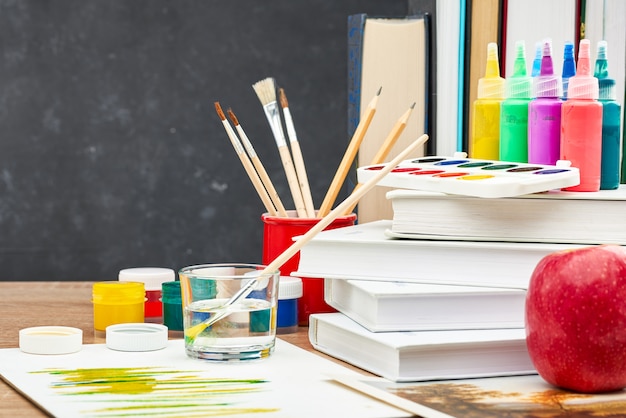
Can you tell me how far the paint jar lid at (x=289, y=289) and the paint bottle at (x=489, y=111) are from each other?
0.23m

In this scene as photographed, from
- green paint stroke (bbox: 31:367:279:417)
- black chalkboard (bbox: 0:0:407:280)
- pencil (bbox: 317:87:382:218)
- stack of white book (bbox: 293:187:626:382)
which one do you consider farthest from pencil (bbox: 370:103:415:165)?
black chalkboard (bbox: 0:0:407:280)

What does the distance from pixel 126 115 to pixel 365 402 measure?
1.54m

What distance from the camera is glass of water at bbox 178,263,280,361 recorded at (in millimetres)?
818

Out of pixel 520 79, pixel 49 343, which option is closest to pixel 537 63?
pixel 520 79

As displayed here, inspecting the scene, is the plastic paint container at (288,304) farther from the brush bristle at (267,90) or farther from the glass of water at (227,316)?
the brush bristle at (267,90)

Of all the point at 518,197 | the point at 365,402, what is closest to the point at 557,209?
the point at 518,197

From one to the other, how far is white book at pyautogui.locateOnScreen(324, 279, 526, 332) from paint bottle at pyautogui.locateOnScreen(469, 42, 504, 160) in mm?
222

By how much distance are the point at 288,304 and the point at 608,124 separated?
33 cm

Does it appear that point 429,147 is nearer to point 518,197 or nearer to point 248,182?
point 518,197

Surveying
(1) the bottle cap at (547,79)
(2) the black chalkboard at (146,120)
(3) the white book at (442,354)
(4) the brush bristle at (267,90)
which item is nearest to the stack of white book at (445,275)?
(3) the white book at (442,354)

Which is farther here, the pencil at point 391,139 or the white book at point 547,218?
the pencil at point 391,139

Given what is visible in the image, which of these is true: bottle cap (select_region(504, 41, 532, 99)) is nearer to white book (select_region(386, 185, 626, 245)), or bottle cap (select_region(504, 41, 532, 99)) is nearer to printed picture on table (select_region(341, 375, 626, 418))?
white book (select_region(386, 185, 626, 245))

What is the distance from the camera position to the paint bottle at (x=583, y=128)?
89 cm

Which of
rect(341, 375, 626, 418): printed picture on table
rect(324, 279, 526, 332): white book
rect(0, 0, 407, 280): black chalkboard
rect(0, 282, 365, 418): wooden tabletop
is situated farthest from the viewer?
rect(0, 0, 407, 280): black chalkboard
